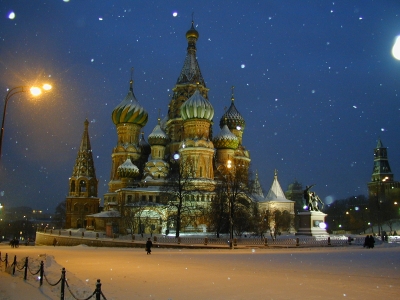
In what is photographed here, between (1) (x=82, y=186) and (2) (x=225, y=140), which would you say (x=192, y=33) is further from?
(1) (x=82, y=186)

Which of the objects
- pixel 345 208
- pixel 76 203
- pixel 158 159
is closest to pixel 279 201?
pixel 158 159

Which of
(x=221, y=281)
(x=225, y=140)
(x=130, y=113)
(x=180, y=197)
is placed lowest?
(x=221, y=281)

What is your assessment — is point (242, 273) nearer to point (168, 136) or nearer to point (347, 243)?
point (347, 243)

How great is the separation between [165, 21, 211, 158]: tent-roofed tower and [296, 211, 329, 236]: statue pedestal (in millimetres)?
31338

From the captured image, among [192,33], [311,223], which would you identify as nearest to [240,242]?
[311,223]

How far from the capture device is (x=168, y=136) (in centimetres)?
6869

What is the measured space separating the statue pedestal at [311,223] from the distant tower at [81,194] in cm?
4311

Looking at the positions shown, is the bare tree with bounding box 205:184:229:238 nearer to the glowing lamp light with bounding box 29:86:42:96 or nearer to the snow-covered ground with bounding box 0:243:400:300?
the snow-covered ground with bounding box 0:243:400:300

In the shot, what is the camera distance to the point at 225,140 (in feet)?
216

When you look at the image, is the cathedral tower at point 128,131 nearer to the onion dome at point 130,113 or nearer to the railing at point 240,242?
the onion dome at point 130,113

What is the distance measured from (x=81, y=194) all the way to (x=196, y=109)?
2528 centimetres

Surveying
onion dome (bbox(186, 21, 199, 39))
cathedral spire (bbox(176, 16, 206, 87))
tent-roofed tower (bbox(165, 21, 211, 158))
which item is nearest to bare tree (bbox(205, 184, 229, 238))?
tent-roofed tower (bbox(165, 21, 211, 158))

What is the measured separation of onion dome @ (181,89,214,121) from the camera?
200ft

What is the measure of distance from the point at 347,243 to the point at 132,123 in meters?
40.4
